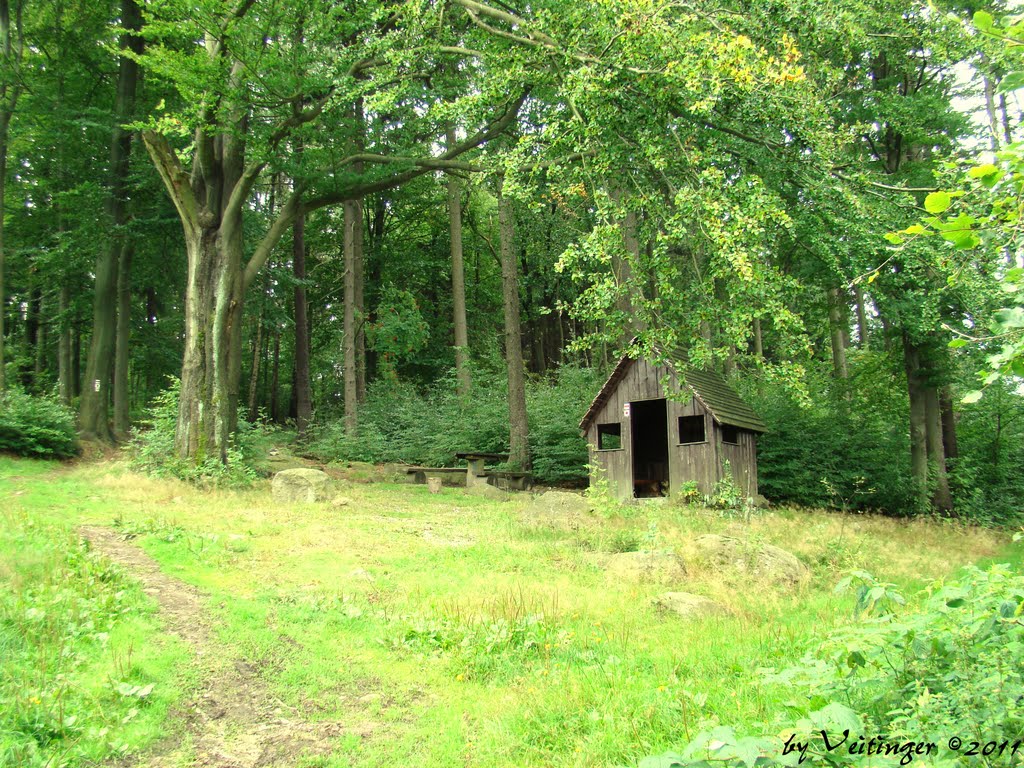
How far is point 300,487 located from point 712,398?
898 centimetres

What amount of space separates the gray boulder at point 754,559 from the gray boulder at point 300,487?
7.82m

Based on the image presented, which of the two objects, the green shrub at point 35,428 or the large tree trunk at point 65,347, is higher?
the large tree trunk at point 65,347

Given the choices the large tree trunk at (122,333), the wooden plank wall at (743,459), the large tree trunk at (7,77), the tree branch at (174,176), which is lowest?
the wooden plank wall at (743,459)

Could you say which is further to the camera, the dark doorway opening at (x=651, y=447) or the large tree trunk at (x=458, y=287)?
the large tree trunk at (x=458, y=287)

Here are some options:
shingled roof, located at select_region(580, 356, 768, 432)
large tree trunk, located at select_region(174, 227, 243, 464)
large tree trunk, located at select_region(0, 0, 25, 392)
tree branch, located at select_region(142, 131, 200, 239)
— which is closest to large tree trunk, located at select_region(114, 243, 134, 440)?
large tree trunk, located at select_region(0, 0, 25, 392)

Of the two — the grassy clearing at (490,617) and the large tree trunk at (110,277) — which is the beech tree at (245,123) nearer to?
the grassy clearing at (490,617)

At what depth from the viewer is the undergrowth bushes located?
67.5ft

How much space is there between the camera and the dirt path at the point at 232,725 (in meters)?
4.32

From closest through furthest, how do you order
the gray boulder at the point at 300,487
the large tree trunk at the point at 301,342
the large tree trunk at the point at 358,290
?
1. the gray boulder at the point at 300,487
2. the large tree trunk at the point at 301,342
3. the large tree trunk at the point at 358,290

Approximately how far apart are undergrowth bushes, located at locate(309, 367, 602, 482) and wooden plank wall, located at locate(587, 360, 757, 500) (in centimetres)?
272

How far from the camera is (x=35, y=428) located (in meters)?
18.1

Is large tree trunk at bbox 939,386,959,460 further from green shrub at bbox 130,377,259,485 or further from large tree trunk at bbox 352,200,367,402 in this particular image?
large tree trunk at bbox 352,200,367,402

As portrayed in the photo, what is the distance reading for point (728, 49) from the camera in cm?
1009

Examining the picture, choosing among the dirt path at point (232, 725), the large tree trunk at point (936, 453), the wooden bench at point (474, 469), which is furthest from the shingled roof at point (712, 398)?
the dirt path at point (232, 725)
